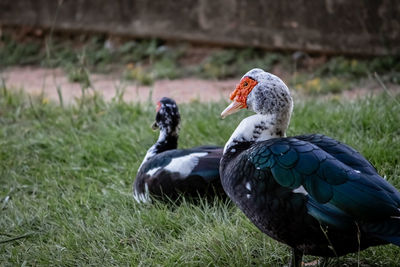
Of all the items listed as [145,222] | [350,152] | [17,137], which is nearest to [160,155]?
[145,222]

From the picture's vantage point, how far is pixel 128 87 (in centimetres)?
675

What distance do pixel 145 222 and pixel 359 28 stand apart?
164 inches

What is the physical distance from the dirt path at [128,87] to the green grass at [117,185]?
68cm

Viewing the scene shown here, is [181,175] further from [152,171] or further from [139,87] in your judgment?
[139,87]

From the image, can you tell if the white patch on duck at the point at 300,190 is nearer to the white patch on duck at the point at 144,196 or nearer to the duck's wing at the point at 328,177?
the duck's wing at the point at 328,177

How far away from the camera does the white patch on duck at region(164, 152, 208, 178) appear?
3512mm

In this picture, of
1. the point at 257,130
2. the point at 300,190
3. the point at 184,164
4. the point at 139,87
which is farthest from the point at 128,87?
the point at 300,190

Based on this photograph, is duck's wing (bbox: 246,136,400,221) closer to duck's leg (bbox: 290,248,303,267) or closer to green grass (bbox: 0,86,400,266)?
duck's leg (bbox: 290,248,303,267)

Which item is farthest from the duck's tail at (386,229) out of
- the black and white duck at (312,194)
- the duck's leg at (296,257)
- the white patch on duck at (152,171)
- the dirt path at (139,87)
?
the dirt path at (139,87)

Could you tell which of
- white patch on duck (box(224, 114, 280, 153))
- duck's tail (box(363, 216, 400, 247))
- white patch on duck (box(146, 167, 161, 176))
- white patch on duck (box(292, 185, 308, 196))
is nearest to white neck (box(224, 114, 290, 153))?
white patch on duck (box(224, 114, 280, 153))

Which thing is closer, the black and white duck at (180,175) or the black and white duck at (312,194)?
the black and white duck at (312,194)

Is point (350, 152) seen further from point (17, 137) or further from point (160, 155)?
point (17, 137)

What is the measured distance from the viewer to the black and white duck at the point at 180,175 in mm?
3477

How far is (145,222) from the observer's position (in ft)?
11.0
